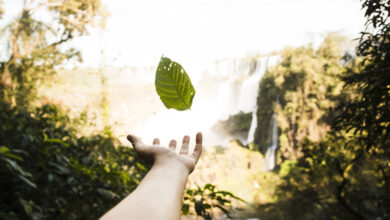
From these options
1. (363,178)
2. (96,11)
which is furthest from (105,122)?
(363,178)

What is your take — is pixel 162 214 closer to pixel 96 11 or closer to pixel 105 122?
pixel 105 122

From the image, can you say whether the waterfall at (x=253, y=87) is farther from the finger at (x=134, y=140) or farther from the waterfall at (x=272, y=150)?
the finger at (x=134, y=140)

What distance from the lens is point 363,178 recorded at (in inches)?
197

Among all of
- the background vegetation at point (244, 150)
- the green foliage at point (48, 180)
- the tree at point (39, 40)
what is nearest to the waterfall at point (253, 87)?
the background vegetation at point (244, 150)

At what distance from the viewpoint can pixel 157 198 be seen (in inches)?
12.1

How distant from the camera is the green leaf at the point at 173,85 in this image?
31cm

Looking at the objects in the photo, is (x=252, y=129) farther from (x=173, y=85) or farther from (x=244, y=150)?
(x=173, y=85)

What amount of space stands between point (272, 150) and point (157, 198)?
40.8 feet

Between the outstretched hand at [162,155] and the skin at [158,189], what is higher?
the outstretched hand at [162,155]

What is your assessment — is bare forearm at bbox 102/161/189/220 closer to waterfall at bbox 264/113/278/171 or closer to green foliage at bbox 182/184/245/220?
green foliage at bbox 182/184/245/220

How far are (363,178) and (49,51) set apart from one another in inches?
277

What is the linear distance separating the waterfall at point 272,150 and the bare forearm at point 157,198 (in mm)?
11884

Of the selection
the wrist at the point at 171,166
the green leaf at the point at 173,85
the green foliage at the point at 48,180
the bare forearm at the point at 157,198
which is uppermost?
the green leaf at the point at 173,85

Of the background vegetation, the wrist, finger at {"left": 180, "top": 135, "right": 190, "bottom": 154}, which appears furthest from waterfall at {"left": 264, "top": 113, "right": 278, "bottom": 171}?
the wrist
